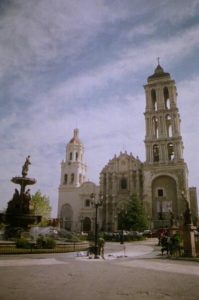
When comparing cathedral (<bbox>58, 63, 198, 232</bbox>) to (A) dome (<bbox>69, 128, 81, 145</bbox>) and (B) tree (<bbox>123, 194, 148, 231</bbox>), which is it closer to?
(A) dome (<bbox>69, 128, 81, 145</bbox>)

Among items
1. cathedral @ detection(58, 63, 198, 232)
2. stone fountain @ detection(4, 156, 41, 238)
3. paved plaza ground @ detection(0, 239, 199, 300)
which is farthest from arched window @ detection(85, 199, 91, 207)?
paved plaza ground @ detection(0, 239, 199, 300)

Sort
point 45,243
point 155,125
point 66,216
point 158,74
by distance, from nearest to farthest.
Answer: point 45,243, point 155,125, point 66,216, point 158,74

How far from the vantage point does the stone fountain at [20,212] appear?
20.9 m

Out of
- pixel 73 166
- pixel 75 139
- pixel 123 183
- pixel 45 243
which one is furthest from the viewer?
pixel 75 139

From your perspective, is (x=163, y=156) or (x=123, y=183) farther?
(x=123, y=183)

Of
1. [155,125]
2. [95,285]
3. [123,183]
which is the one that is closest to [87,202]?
[123,183]

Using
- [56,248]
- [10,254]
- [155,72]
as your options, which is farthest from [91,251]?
[155,72]

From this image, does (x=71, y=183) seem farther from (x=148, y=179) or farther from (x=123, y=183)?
(x=148, y=179)

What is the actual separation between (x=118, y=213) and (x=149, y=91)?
1102 inches

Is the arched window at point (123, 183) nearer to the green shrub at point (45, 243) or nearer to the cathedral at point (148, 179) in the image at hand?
the cathedral at point (148, 179)

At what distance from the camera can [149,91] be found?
55.8m

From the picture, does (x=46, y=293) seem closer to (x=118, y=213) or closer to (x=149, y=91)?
(x=118, y=213)

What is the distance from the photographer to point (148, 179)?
47.7m

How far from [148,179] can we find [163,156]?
569 cm
